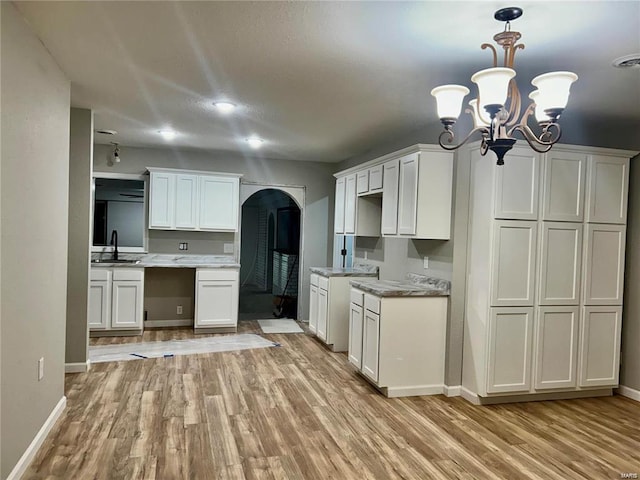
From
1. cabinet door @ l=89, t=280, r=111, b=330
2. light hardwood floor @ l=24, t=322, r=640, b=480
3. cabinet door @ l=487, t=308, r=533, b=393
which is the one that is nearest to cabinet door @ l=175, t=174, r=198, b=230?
cabinet door @ l=89, t=280, r=111, b=330

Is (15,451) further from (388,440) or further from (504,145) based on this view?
(504,145)

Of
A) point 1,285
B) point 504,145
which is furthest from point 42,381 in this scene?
point 504,145

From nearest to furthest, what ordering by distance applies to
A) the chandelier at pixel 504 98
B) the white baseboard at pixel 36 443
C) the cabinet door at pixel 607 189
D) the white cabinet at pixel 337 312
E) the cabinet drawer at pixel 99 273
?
the chandelier at pixel 504 98 < the white baseboard at pixel 36 443 < the cabinet door at pixel 607 189 < the white cabinet at pixel 337 312 < the cabinet drawer at pixel 99 273

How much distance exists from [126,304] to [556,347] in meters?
4.71

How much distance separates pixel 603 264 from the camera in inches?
159

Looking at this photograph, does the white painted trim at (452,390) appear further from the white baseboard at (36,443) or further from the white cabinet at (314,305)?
the white baseboard at (36,443)

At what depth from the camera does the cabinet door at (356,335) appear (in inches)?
172

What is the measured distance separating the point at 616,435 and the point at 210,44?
371 centimetres

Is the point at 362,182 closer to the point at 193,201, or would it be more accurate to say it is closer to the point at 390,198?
the point at 390,198

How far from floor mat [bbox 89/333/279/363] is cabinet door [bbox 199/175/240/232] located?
4.98 ft

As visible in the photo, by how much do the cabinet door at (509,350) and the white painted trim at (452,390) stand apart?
333 millimetres

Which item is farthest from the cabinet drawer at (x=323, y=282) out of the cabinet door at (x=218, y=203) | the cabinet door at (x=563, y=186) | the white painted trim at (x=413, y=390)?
the cabinet door at (x=563, y=186)

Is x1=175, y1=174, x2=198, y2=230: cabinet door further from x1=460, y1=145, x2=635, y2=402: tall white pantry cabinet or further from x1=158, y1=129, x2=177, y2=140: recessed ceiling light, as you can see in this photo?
x1=460, y1=145, x2=635, y2=402: tall white pantry cabinet

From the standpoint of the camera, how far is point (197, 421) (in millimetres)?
3338
